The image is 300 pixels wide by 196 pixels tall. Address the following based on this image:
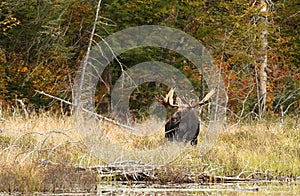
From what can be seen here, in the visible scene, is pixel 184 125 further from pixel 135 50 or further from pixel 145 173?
pixel 135 50

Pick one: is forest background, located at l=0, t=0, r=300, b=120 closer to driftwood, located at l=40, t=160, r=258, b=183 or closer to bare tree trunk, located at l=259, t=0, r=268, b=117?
bare tree trunk, located at l=259, t=0, r=268, b=117

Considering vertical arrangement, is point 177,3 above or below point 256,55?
above

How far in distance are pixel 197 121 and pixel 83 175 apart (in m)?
5.06

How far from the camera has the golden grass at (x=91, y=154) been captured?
36.8 ft

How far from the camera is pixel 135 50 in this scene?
26688 millimetres

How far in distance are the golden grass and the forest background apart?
24.4 ft

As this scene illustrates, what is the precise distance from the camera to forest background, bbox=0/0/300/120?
25594 mm

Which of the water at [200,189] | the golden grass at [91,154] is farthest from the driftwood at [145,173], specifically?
the water at [200,189]

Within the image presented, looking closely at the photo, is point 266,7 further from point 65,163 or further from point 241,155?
point 65,163

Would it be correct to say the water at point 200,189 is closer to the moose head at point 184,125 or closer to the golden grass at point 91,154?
the golden grass at point 91,154

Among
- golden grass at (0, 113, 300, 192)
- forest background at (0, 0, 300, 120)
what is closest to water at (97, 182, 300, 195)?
golden grass at (0, 113, 300, 192)

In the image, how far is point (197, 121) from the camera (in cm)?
1617

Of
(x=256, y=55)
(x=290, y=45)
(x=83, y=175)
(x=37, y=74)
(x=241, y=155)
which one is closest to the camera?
(x=83, y=175)

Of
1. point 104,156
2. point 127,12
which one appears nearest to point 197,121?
point 104,156
